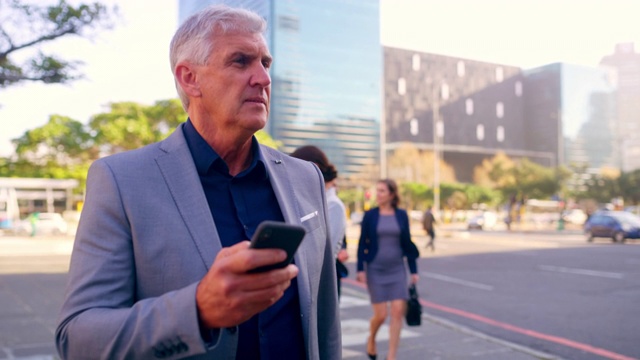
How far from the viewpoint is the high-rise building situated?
162375 millimetres

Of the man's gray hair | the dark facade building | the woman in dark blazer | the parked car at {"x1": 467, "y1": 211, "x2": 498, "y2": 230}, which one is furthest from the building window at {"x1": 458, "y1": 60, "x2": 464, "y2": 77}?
the man's gray hair

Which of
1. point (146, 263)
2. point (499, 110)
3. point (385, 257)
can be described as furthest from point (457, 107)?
point (146, 263)

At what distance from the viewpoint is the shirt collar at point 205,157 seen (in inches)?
62.1

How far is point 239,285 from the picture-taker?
1.04 metres

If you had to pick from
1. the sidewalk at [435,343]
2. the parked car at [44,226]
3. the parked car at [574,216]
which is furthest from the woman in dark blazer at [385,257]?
the parked car at [574,216]

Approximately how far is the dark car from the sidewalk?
2114cm

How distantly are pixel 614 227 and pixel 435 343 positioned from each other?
22717 millimetres

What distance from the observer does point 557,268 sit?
47.7ft

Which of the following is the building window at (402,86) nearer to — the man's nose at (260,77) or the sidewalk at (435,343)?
the sidewalk at (435,343)

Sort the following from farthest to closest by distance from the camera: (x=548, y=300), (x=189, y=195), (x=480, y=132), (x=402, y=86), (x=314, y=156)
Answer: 1. (x=480, y=132)
2. (x=402, y=86)
3. (x=548, y=300)
4. (x=314, y=156)
5. (x=189, y=195)

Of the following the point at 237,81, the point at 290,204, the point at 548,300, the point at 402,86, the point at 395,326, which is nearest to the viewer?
the point at 237,81

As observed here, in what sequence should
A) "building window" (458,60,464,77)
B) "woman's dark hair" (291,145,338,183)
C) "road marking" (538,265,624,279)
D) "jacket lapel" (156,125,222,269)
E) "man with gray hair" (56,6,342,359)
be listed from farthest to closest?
"building window" (458,60,464,77), "road marking" (538,265,624,279), "woman's dark hair" (291,145,338,183), "jacket lapel" (156,125,222,269), "man with gray hair" (56,6,342,359)

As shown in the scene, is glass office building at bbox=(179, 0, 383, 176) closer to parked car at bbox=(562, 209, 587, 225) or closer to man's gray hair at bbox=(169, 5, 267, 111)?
parked car at bbox=(562, 209, 587, 225)

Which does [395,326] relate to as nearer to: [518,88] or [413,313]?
[413,313]
